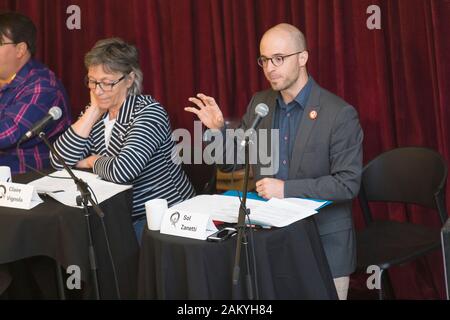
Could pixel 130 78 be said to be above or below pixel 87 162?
above

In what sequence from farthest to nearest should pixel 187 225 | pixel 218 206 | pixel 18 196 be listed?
pixel 18 196 → pixel 218 206 → pixel 187 225

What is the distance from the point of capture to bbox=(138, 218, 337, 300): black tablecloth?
2568mm

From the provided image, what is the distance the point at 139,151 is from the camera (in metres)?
3.45

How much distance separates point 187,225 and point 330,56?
1749 millimetres

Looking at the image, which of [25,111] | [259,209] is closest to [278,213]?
[259,209]

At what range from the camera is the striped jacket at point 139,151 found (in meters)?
3.44

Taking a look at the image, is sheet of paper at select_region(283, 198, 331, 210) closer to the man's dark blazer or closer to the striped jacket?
the man's dark blazer

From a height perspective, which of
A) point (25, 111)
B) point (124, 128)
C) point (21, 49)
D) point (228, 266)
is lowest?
point (228, 266)

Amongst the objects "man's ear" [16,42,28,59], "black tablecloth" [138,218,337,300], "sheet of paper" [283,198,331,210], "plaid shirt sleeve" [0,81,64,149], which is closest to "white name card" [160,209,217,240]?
"black tablecloth" [138,218,337,300]

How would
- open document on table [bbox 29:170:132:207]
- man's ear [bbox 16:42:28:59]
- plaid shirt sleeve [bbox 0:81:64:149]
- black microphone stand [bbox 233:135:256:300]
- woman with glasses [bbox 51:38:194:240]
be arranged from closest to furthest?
black microphone stand [bbox 233:135:256:300]
open document on table [bbox 29:170:132:207]
woman with glasses [bbox 51:38:194:240]
plaid shirt sleeve [bbox 0:81:64:149]
man's ear [bbox 16:42:28:59]

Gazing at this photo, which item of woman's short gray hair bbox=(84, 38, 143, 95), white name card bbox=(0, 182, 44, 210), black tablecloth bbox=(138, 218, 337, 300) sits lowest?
black tablecloth bbox=(138, 218, 337, 300)

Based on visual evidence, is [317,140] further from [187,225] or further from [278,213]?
[187,225]

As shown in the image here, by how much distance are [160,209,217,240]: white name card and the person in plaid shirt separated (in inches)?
64.5
